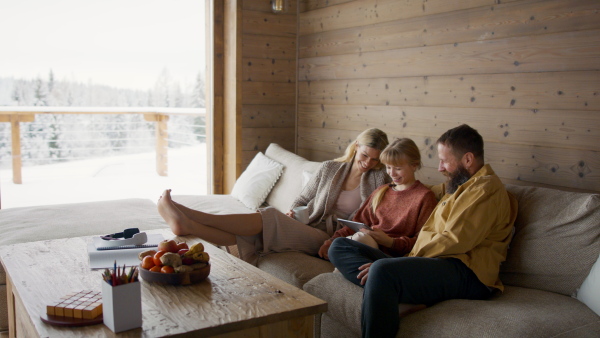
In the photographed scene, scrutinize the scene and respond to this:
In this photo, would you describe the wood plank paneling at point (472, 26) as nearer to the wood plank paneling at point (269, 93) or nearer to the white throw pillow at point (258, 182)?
the wood plank paneling at point (269, 93)

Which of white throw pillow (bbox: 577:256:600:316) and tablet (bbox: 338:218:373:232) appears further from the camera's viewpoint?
tablet (bbox: 338:218:373:232)

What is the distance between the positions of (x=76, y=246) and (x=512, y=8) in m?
2.27

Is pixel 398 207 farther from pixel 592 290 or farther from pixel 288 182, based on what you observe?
pixel 288 182

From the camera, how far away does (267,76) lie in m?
4.37

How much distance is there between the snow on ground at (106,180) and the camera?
16.3 ft

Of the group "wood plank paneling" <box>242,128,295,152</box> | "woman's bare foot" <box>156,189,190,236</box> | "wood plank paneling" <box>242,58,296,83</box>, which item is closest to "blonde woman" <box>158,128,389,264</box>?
"woman's bare foot" <box>156,189,190,236</box>

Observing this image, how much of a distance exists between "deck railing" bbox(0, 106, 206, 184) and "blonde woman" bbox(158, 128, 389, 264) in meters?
2.38

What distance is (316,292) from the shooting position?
231 cm

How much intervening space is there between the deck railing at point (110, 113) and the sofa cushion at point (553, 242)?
11.4 ft

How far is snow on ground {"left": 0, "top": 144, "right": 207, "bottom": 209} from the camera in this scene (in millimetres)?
4973

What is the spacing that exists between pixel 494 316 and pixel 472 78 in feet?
4.66

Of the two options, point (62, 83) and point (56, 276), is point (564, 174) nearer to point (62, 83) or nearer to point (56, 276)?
point (56, 276)

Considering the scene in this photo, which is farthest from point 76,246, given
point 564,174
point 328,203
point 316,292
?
point 564,174

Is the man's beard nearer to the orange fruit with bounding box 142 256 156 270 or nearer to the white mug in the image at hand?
the white mug
